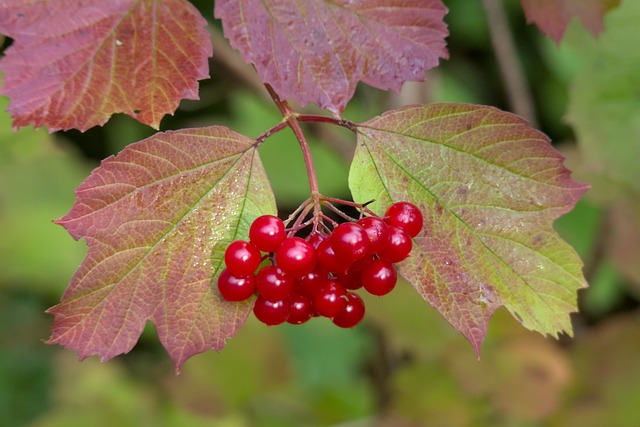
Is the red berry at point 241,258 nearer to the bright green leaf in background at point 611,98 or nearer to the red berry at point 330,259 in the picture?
the red berry at point 330,259

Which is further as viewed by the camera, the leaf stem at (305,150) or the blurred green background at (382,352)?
the blurred green background at (382,352)

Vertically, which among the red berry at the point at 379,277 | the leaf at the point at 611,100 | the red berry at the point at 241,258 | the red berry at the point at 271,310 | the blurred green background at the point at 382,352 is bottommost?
the blurred green background at the point at 382,352

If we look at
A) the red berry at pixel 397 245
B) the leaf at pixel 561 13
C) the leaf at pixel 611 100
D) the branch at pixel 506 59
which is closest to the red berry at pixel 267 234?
the red berry at pixel 397 245

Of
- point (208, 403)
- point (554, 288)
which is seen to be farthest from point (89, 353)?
point (208, 403)

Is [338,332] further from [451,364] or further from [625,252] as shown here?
[625,252]

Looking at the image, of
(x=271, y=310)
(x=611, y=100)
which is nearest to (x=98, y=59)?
(x=271, y=310)

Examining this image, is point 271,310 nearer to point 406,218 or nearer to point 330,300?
point 330,300

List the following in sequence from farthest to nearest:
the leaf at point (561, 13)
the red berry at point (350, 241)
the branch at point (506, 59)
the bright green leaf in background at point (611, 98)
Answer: the branch at point (506, 59), the bright green leaf in background at point (611, 98), the leaf at point (561, 13), the red berry at point (350, 241)

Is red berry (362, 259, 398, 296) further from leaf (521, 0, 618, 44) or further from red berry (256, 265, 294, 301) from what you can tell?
leaf (521, 0, 618, 44)
